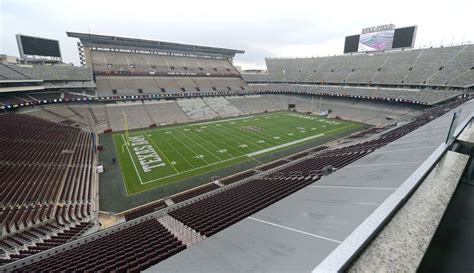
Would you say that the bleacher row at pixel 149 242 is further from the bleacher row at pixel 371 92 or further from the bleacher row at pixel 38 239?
the bleacher row at pixel 371 92

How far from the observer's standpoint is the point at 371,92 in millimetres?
47875

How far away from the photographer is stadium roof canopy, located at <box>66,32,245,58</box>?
51.7 metres

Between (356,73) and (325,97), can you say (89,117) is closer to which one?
(325,97)

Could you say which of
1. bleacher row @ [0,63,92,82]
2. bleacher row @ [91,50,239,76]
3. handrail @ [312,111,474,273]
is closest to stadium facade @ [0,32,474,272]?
handrail @ [312,111,474,273]

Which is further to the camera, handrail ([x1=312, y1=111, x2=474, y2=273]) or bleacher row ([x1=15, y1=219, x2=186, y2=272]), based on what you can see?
bleacher row ([x1=15, y1=219, x2=186, y2=272])

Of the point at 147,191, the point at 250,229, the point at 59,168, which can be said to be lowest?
the point at 147,191

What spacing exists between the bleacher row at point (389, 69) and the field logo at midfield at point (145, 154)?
151ft

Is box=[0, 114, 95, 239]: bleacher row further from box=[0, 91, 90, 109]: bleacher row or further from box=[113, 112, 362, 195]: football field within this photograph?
box=[0, 91, 90, 109]: bleacher row

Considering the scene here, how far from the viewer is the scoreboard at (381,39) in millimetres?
45013

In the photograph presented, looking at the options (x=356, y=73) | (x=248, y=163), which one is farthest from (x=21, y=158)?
(x=356, y=73)

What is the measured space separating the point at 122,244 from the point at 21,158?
16.9 m

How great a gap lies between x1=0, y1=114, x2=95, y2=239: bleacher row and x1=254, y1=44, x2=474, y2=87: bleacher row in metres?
53.9

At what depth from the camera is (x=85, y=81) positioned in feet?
142

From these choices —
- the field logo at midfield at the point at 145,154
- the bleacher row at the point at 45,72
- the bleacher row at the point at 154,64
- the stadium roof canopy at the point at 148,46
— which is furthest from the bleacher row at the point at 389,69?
the field logo at midfield at the point at 145,154
